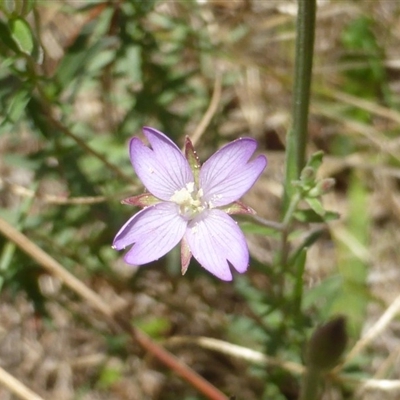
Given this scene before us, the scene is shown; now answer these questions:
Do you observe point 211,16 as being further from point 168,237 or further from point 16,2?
point 168,237

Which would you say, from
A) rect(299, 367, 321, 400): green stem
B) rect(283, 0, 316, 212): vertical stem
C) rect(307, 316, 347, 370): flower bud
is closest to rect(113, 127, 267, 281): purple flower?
rect(283, 0, 316, 212): vertical stem

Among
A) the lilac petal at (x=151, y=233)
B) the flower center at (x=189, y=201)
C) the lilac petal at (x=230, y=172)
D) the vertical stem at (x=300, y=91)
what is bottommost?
the lilac petal at (x=151, y=233)

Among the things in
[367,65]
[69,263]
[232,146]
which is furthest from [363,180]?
[232,146]

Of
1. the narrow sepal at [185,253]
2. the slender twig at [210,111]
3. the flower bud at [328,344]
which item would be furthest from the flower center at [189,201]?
the slender twig at [210,111]

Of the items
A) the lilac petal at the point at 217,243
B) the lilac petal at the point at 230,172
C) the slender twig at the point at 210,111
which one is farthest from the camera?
the slender twig at the point at 210,111

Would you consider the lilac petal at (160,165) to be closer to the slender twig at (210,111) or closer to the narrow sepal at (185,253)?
the narrow sepal at (185,253)

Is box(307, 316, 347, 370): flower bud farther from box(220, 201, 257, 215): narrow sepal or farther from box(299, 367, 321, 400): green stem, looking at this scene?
box(220, 201, 257, 215): narrow sepal

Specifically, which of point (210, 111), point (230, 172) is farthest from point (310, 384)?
point (210, 111)
